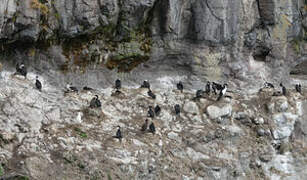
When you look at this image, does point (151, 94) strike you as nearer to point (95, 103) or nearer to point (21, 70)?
point (95, 103)

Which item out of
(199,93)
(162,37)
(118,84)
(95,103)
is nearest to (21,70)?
(95,103)

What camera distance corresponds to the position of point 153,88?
898 inches

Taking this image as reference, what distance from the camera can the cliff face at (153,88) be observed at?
1773 centimetres

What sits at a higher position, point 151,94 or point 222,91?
point 222,91

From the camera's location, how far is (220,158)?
19.9m

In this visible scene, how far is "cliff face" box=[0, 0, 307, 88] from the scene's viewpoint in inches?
819

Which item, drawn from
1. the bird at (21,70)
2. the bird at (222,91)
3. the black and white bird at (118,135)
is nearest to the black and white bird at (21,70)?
the bird at (21,70)

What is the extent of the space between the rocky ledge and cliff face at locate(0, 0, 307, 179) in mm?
47

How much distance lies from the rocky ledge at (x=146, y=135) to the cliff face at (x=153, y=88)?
5 centimetres

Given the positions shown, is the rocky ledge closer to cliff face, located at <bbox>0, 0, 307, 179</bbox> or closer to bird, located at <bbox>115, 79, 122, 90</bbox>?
cliff face, located at <bbox>0, 0, 307, 179</bbox>

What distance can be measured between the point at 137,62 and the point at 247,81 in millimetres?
5470

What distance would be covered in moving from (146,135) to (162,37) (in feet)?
19.6

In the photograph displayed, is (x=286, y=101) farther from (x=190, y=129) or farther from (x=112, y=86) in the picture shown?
(x=112, y=86)

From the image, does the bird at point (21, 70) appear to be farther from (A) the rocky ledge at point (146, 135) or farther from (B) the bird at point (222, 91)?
(B) the bird at point (222, 91)
